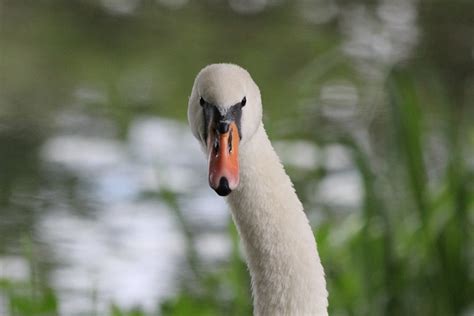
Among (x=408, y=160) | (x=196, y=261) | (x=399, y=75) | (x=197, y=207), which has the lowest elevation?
(x=197, y=207)

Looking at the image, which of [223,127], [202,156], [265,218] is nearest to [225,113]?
[223,127]

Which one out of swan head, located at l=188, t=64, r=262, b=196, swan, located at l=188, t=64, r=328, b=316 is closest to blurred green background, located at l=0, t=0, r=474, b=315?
swan, located at l=188, t=64, r=328, b=316

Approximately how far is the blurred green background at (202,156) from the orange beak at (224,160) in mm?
1316

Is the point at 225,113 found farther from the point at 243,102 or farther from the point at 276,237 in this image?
the point at 276,237

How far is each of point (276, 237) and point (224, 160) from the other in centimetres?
19

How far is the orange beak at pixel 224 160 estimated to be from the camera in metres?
1.53

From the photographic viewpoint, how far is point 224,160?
5.09ft

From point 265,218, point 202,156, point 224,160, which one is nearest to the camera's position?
point 224,160

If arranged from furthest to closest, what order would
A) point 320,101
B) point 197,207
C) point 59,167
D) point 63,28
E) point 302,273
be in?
1. point 63,28
2. point 320,101
3. point 59,167
4. point 197,207
5. point 302,273

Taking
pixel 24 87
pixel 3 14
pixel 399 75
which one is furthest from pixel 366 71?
pixel 399 75

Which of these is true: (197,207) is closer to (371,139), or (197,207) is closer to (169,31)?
(371,139)

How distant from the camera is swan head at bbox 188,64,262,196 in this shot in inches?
61.4

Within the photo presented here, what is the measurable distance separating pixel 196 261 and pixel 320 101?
9.90ft

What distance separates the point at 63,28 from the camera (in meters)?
7.62
